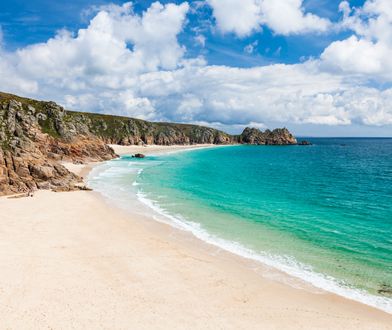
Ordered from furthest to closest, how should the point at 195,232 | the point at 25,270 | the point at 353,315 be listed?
the point at 195,232 < the point at 25,270 < the point at 353,315

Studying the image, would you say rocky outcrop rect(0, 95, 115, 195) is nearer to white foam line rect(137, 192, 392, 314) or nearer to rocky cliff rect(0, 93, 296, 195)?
rocky cliff rect(0, 93, 296, 195)

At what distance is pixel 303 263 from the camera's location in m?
24.1

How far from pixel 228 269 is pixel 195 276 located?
2652mm

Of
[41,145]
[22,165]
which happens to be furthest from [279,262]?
[41,145]

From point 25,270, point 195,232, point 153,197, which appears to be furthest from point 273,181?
point 25,270

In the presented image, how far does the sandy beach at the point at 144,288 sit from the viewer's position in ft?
53.5

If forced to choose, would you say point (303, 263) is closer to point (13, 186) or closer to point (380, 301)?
point (380, 301)

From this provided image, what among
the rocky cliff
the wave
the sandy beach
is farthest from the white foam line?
the rocky cliff

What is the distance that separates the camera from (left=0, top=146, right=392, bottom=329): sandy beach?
16.3 meters

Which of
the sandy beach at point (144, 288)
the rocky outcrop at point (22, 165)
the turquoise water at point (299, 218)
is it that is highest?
the rocky outcrop at point (22, 165)

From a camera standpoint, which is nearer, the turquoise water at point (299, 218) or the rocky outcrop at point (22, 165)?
the turquoise water at point (299, 218)

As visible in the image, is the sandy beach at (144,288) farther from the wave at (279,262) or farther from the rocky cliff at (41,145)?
the rocky cliff at (41,145)

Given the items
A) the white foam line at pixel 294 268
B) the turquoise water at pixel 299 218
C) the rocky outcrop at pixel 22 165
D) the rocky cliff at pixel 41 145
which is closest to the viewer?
the white foam line at pixel 294 268

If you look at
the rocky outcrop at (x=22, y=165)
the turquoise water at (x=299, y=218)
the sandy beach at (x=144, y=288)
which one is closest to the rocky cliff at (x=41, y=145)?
the rocky outcrop at (x=22, y=165)
